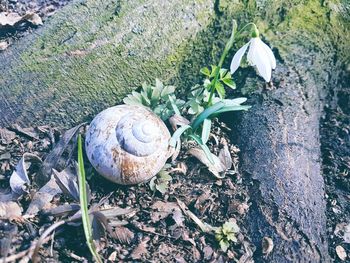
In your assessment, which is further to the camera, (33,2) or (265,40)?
(33,2)

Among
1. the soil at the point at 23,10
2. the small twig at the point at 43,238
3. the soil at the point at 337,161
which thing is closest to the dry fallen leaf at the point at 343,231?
the soil at the point at 337,161

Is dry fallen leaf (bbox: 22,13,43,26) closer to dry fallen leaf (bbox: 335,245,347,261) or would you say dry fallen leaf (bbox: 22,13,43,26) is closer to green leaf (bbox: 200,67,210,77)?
green leaf (bbox: 200,67,210,77)

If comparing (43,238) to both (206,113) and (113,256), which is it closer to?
(113,256)

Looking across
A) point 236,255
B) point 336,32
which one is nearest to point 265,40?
point 336,32

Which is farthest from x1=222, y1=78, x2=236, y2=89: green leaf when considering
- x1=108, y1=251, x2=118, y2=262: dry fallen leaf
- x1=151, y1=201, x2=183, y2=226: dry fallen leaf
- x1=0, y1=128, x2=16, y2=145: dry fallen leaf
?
x1=0, y1=128, x2=16, y2=145: dry fallen leaf

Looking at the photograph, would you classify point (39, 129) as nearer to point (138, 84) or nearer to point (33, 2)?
point (138, 84)

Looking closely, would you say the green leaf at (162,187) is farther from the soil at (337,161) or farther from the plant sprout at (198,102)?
the soil at (337,161)
